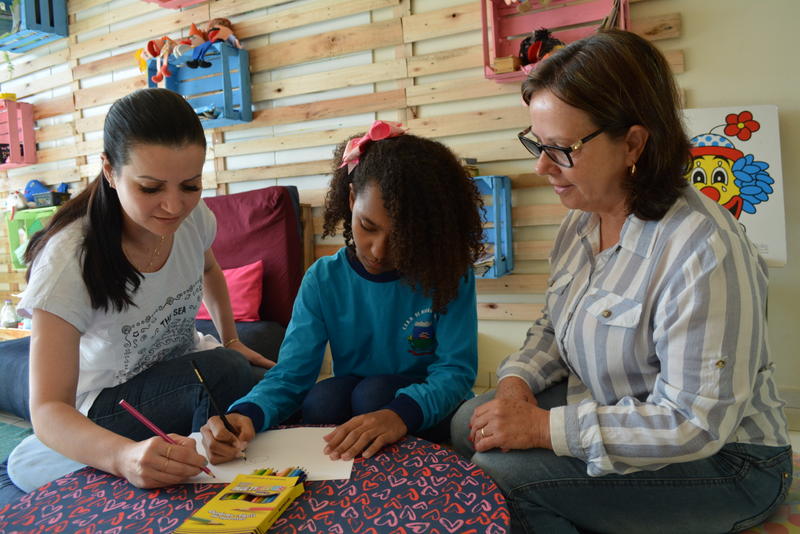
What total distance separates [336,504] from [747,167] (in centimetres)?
209

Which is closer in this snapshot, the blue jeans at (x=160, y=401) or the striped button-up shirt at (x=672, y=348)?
the striped button-up shirt at (x=672, y=348)

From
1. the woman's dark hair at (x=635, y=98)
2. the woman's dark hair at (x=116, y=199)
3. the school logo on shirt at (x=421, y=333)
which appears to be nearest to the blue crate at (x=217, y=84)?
the woman's dark hair at (x=116, y=199)

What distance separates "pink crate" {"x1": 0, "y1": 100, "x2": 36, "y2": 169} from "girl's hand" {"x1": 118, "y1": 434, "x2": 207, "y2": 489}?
159 inches

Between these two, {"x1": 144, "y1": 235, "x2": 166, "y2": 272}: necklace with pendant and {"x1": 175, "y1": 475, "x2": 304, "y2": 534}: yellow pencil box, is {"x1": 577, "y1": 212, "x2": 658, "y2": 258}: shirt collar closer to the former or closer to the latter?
{"x1": 175, "y1": 475, "x2": 304, "y2": 534}: yellow pencil box

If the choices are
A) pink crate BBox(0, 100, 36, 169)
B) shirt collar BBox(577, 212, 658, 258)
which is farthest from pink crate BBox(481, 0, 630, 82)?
pink crate BBox(0, 100, 36, 169)

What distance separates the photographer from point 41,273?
135cm

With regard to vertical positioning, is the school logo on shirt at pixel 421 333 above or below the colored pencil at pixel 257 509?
above

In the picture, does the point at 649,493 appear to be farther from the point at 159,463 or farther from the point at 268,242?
the point at 268,242

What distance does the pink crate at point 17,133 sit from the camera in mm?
4262

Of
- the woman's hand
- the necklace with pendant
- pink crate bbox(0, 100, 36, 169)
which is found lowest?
the woman's hand

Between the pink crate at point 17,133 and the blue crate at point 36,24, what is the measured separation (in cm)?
40

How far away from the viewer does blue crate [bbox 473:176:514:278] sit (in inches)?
105

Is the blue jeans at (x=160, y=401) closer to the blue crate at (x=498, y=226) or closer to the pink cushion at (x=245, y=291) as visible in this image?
the pink cushion at (x=245, y=291)

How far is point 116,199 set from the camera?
1.48m
